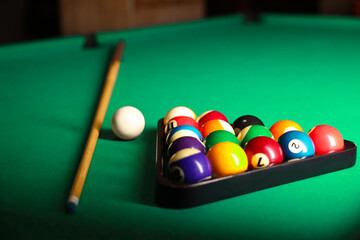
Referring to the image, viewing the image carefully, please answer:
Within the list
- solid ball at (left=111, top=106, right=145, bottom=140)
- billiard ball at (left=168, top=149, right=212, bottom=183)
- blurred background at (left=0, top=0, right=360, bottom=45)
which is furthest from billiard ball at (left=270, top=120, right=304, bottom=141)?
blurred background at (left=0, top=0, right=360, bottom=45)

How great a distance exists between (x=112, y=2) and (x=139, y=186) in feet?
13.1

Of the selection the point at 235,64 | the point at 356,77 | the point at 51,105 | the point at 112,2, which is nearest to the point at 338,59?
the point at 356,77

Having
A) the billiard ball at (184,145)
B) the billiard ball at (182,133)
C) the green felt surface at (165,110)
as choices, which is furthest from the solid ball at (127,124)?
the billiard ball at (184,145)

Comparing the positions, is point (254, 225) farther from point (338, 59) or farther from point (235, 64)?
point (338, 59)

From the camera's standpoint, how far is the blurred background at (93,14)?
478cm

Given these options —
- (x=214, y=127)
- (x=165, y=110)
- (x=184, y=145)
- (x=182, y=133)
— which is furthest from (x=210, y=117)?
(x=165, y=110)

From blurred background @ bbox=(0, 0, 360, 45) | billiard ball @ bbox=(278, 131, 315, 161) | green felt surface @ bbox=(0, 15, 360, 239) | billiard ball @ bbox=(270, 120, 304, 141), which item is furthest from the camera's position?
blurred background @ bbox=(0, 0, 360, 45)

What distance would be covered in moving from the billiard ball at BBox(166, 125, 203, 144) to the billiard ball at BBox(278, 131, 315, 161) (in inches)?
10.7

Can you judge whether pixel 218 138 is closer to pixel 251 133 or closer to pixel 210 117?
pixel 251 133

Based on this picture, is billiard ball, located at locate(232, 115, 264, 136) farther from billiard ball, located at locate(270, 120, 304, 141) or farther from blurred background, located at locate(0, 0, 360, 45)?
blurred background, located at locate(0, 0, 360, 45)

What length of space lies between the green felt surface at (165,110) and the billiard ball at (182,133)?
0.33 feet

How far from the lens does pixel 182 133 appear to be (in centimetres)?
138

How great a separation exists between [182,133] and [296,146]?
351 mm

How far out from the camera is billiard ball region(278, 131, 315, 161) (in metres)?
1.29
